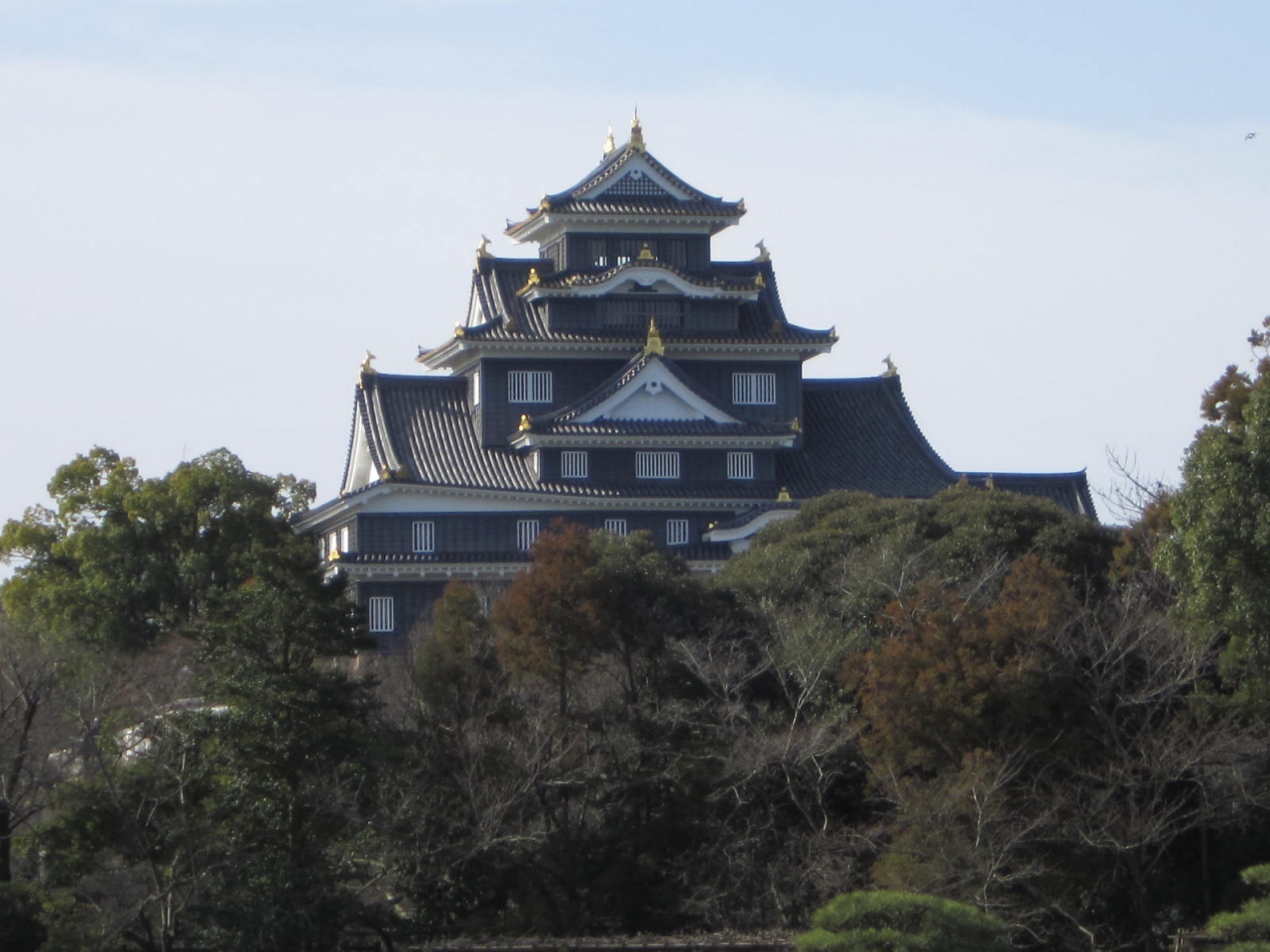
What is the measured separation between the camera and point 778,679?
27703 millimetres

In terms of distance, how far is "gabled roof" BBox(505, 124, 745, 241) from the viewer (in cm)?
4778

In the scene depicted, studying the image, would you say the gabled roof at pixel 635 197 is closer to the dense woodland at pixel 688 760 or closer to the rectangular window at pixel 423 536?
the rectangular window at pixel 423 536

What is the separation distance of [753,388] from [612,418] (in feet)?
12.8

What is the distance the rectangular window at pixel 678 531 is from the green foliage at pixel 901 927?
73.5ft

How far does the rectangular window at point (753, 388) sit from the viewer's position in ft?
156

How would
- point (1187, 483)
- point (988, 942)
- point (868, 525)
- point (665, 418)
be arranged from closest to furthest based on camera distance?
point (988, 942), point (1187, 483), point (868, 525), point (665, 418)

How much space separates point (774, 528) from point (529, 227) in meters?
18.0

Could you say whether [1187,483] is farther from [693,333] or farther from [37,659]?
[693,333]

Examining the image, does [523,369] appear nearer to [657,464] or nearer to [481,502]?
[657,464]

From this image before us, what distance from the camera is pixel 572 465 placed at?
45.2 meters

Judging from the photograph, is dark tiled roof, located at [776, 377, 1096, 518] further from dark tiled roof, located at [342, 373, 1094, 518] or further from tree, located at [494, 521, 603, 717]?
tree, located at [494, 521, 603, 717]

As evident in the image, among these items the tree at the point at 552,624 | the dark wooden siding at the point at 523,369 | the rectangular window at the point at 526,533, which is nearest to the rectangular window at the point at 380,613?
the rectangular window at the point at 526,533

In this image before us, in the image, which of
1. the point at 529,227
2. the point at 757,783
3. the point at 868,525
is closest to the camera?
the point at 757,783

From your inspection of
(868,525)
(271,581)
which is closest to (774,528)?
(868,525)
